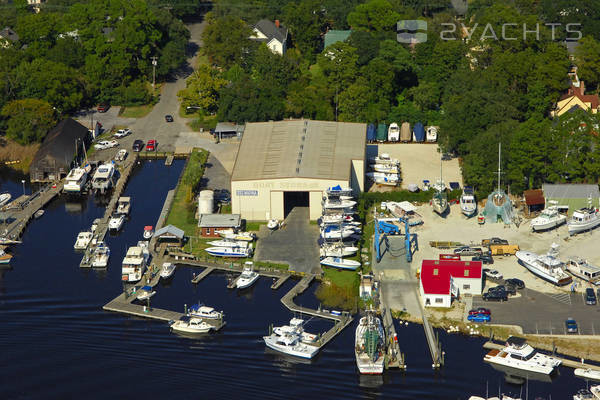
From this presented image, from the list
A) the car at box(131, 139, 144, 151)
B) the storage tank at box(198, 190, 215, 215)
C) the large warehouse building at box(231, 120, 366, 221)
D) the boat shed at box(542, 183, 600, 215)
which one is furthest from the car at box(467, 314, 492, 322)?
the car at box(131, 139, 144, 151)

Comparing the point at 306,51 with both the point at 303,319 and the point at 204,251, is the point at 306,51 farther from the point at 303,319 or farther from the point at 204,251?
the point at 303,319

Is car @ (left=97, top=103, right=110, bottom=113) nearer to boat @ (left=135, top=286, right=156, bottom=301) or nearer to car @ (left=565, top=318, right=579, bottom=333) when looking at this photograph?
boat @ (left=135, top=286, right=156, bottom=301)

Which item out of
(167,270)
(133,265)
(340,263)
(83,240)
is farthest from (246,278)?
(83,240)

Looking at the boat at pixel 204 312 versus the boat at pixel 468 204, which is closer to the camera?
the boat at pixel 204 312

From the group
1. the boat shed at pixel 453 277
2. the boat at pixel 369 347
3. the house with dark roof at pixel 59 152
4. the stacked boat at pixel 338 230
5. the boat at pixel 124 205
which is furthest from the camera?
the house with dark roof at pixel 59 152

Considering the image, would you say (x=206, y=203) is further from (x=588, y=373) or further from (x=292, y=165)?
(x=588, y=373)

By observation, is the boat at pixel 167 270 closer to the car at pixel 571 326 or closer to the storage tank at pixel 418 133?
the car at pixel 571 326

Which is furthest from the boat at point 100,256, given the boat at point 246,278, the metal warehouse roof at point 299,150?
the metal warehouse roof at point 299,150
